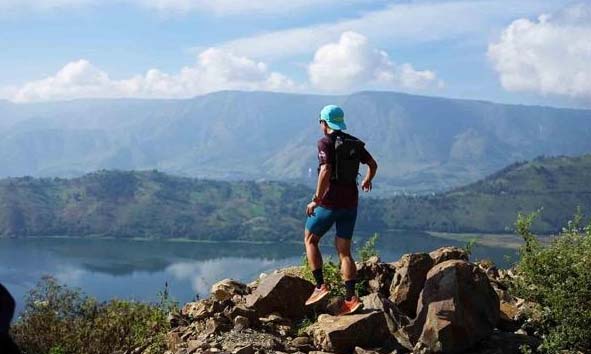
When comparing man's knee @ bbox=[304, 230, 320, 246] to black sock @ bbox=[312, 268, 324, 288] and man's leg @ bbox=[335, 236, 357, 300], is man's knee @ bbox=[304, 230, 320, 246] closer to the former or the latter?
man's leg @ bbox=[335, 236, 357, 300]

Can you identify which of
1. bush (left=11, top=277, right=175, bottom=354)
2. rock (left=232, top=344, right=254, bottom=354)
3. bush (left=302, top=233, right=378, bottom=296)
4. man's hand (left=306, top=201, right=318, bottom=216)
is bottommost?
bush (left=11, top=277, right=175, bottom=354)

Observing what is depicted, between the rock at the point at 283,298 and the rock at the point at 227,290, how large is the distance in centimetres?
134

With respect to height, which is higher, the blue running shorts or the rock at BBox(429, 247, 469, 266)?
the blue running shorts

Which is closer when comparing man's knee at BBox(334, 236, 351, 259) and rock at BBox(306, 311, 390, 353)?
rock at BBox(306, 311, 390, 353)

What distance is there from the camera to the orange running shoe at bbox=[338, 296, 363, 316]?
30.7ft

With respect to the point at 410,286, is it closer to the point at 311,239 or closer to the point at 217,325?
the point at 311,239

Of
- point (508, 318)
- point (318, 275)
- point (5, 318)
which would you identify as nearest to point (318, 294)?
point (318, 275)

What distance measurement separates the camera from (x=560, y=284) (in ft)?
29.4

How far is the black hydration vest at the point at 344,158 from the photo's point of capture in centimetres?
944

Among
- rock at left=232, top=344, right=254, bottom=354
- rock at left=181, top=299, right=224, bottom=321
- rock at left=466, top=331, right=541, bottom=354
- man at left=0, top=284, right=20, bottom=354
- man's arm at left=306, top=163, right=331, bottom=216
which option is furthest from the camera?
rock at left=181, top=299, right=224, bottom=321

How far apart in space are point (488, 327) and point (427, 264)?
1.72 m

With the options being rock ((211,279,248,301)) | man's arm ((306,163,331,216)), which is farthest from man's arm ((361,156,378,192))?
rock ((211,279,248,301))

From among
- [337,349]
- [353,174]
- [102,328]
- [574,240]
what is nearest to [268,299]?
[337,349]

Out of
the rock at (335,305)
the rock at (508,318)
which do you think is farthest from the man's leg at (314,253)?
the rock at (508,318)
